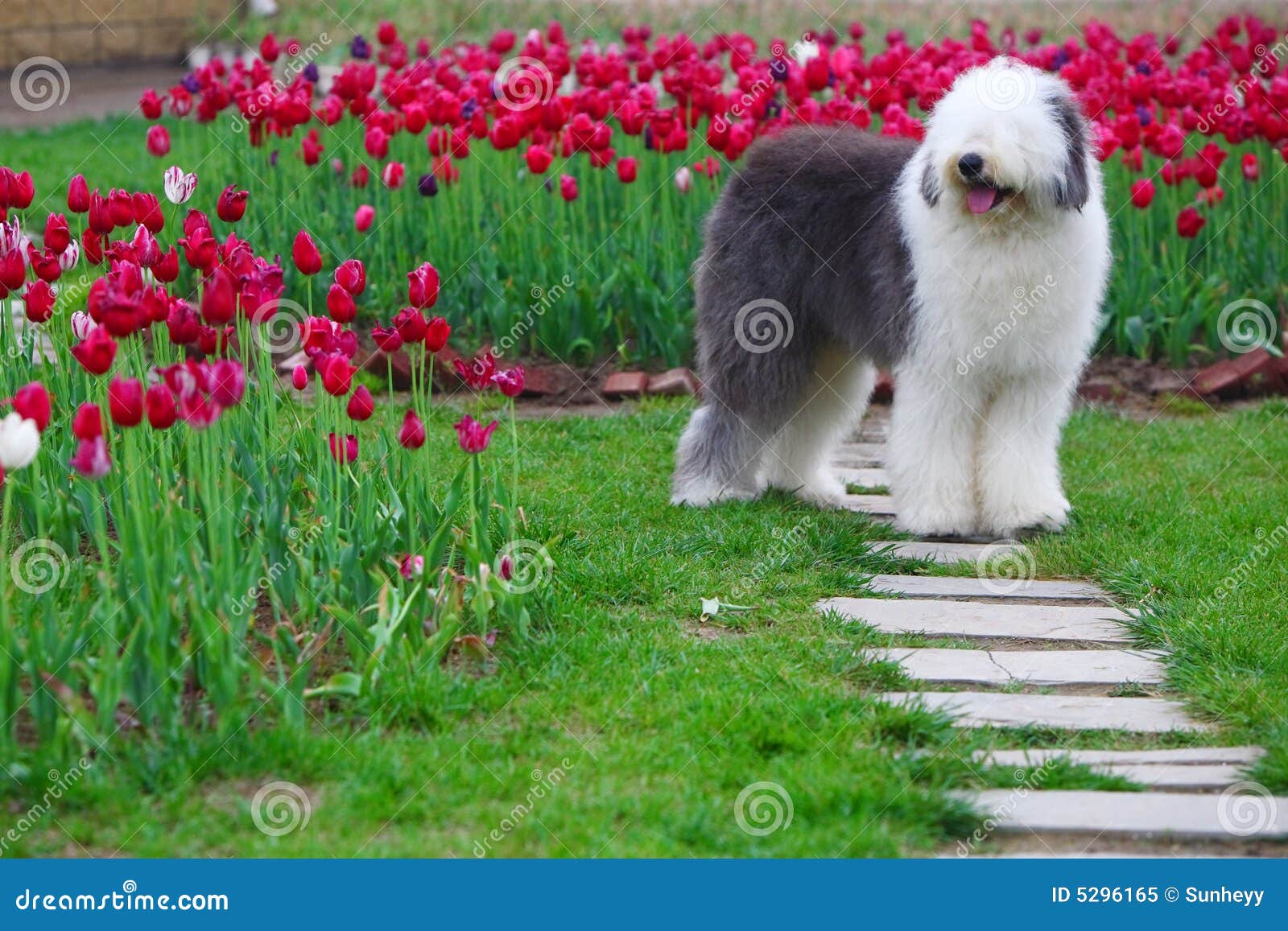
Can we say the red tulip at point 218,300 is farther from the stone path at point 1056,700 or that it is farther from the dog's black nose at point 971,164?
the dog's black nose at point 971,164

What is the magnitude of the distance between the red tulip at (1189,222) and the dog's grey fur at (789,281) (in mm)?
1857

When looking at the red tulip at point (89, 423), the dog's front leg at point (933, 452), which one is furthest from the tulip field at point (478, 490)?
the dog's front leg at point (933, 452)

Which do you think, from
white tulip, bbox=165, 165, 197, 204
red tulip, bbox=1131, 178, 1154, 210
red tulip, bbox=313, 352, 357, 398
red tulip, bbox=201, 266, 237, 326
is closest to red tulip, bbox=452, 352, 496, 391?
red tulip, bbox=313, 352, 357, 398

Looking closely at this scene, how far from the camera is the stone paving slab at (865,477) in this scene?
5.70 metres

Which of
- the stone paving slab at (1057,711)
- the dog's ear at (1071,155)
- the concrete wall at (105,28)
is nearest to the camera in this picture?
the stone paving slab at (1057,711)

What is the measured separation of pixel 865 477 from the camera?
5.80 meters

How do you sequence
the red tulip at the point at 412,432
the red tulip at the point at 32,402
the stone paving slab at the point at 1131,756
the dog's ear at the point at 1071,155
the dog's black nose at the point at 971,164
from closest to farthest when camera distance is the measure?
the red tulip at the point at 32,402 < the stone paving slab at the point at 1131,756 < the red tulip at the point at 412,432 < the dog's black nose at the point at 971,164 < the dog's ear at the point at 1071,155

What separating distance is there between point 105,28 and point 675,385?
31.5 feet

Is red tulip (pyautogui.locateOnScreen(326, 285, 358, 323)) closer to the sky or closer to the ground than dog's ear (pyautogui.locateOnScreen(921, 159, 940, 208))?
closer to the ground

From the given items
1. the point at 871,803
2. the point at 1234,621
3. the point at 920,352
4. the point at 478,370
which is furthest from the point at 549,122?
the point at 871,803

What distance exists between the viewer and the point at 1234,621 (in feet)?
13.3

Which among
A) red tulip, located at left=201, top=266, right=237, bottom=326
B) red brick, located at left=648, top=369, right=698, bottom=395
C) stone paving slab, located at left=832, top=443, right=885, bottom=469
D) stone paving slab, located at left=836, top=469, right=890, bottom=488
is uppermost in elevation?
red tulip, located at left=201, top=266, right=237, bottom=326

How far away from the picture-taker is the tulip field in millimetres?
3127

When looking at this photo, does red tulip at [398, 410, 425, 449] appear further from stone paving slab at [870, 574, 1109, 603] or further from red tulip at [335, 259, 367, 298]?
stone paving slab at [870, 574, 1109, 603]
